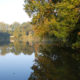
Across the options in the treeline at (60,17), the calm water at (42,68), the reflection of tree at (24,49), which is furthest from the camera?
the reflection of tree at (24,49)

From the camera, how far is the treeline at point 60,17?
17.6 m

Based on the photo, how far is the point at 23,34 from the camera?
107875 mm

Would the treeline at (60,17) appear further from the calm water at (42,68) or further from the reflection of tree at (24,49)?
the reflection of tree at (24,49)

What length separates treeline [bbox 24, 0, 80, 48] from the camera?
1755 centimetres

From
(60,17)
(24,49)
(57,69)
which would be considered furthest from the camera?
(24,49)

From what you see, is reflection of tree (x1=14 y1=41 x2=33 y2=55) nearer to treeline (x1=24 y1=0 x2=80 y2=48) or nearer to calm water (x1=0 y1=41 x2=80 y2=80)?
treeline (x1=24 y1=0 x2=80 y2=48)

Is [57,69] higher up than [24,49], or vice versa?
[57,69]

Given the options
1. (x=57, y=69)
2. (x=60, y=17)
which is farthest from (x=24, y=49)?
(x=57, y=69)

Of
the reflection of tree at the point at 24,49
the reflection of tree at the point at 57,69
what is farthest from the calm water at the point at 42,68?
the reflection of tree at the point at 24,49

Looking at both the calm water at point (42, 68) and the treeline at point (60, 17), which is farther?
the treeline at point (60, 17)

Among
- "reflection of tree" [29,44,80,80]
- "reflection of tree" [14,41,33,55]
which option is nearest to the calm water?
"reflection of tree" [29,44,80,80]

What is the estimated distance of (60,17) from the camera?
832 inches

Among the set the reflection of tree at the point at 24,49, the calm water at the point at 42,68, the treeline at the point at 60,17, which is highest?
the treeline at the point at 60,17

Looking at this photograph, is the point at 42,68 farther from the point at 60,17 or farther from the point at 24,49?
the point at 24,49
